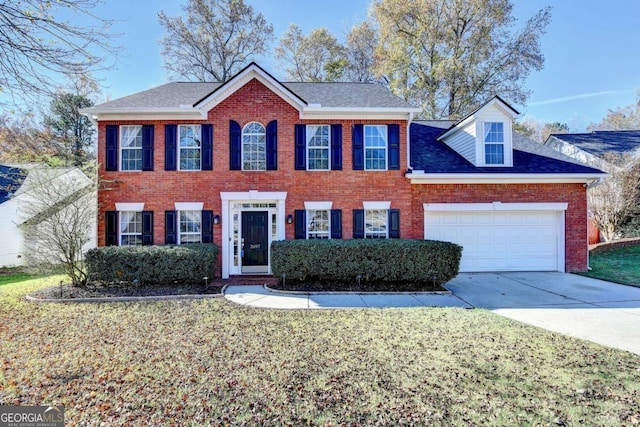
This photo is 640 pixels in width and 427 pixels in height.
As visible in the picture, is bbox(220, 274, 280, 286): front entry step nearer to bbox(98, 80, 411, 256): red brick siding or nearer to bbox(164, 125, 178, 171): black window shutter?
bbox(98, 80, 411, 256): red brick siding

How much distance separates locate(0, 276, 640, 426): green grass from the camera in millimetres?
3312

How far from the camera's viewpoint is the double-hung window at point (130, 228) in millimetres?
10523

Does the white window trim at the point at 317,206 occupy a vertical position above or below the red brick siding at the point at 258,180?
below

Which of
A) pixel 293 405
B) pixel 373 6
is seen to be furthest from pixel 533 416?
pixel 373 6

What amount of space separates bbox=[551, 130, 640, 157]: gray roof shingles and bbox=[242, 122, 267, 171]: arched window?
67.9 ft

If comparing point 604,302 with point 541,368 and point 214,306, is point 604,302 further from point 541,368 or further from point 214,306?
point 214,306

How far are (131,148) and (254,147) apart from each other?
415 cm

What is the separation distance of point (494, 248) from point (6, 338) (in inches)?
517

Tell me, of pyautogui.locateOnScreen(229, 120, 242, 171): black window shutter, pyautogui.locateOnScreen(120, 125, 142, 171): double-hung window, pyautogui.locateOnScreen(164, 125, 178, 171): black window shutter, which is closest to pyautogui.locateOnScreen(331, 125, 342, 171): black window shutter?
pyautogui.locateOnScreen(229, 120, 242, 171): black window shutter

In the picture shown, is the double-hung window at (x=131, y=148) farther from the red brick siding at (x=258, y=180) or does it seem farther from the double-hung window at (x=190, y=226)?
the double-hung window at (x=190, y=226)

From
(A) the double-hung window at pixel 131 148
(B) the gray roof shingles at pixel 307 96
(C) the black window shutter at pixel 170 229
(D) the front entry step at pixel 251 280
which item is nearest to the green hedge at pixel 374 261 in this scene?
(D) the front entry step at pixel 251 280

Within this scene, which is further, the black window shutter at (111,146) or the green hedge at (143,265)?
the black window shutter at (111,146)

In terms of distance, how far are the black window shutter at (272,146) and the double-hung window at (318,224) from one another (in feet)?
6.58

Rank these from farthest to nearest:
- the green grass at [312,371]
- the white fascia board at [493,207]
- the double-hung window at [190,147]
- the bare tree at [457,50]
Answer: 1. the bare tree at [457,50]
2. the white fascia board at [493,207]
3. the double-hung window at [190,147]
4. the green grass at [312,371]
